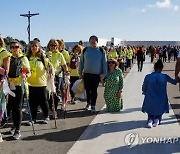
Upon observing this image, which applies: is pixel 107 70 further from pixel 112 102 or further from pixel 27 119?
pixel 27 119

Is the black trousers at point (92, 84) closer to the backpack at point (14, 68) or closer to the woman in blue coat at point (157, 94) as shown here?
the woman in blue coat at point (157, 94)

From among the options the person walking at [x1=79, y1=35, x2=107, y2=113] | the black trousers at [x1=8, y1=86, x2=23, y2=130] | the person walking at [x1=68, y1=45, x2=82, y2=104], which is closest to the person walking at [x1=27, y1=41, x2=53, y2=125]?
the black trousers at [x1=8, y1=86, x2=23, y2=130]

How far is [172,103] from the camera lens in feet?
31.5

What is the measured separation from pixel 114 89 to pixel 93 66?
75 cm

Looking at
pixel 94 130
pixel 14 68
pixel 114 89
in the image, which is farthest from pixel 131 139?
pixel 114 89

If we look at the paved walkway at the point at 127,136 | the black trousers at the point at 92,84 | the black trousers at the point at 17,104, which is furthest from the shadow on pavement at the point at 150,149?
the black trousers at the point at 92,84

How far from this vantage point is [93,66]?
8.30 m

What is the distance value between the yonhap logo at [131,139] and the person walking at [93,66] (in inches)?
86.1

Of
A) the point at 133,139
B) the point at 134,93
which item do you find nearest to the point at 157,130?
the point at 133,139

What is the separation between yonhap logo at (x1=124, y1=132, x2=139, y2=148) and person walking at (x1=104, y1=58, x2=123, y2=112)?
2090 mm

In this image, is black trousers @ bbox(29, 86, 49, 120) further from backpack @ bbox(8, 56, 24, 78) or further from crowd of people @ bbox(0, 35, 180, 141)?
backpack @ bbox(8, 56, 24, 78)

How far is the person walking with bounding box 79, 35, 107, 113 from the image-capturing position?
8.30 meters

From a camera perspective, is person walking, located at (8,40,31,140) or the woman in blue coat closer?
person walking, located at (8,40,31,140)

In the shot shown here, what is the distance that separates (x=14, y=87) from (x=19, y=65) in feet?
1.27
